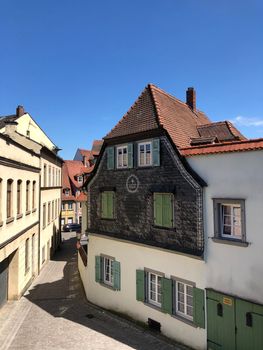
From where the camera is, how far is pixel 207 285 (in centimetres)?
1177

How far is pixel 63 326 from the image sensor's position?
14258 millimetres

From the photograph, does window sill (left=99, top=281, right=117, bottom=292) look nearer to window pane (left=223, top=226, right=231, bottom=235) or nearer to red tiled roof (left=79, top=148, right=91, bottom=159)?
window pane (left=223, top=226, right=231, bottom=235)

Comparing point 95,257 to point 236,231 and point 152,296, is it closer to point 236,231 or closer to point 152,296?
point 152,296

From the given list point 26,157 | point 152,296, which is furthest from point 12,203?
point 152,296

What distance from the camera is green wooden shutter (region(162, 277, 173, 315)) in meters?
13.0

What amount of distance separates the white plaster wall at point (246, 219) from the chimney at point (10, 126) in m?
14.4

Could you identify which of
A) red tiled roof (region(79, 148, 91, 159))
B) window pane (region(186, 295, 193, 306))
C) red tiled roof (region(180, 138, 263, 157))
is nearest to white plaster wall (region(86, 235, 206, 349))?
window pane (region(186, 295, 193, 306))

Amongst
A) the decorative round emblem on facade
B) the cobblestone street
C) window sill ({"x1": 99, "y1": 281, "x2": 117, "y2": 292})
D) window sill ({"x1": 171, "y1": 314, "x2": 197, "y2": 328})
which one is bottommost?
the cobblestone street

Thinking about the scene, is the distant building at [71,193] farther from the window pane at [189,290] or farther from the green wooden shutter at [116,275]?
the window pane at [189,290]

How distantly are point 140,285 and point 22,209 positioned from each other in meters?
8.81

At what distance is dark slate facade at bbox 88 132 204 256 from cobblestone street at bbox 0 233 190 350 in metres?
4.15

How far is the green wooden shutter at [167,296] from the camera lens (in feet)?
42.5

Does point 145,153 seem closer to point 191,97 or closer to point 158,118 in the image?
point 158,118

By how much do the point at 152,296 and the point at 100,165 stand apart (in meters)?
7.70
